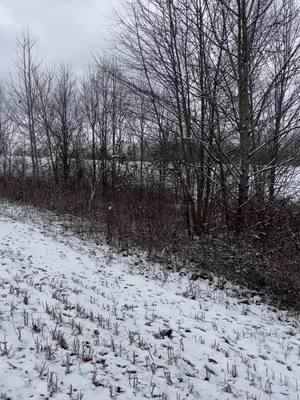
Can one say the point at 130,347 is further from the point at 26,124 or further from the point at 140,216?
the point at 26,124

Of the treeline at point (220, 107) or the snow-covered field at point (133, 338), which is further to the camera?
the treeline at point (220, 107)

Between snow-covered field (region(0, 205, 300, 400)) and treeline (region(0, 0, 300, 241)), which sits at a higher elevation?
treeline (region(0, 0, 300, 241))

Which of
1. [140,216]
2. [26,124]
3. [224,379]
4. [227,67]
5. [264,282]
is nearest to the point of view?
[224,379]

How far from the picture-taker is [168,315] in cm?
521

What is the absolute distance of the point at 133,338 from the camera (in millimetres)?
4180

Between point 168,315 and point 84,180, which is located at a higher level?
point 84,180

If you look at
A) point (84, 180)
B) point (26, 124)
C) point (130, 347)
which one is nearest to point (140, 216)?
point (130, 347)

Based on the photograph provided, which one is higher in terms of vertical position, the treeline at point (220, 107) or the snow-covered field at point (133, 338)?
the treeline at point (220, 107)

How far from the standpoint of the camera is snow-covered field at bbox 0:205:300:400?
3.23 meters

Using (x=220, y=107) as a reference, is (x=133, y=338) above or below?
below

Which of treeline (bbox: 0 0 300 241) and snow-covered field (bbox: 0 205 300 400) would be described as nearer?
snow-covered field (bbox: 0 205 300 400)

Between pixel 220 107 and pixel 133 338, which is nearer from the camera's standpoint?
pixel 133 338

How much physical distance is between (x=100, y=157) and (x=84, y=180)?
1.73 metres

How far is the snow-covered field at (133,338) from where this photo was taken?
3.23m
